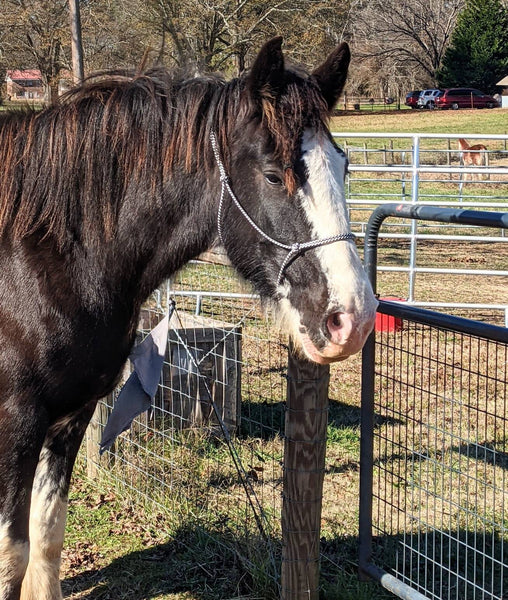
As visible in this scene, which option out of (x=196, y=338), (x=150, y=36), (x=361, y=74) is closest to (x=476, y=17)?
(x=361, y=74)

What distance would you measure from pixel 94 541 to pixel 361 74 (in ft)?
176

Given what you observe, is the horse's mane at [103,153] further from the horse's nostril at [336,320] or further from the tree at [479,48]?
the tree at [479,48]

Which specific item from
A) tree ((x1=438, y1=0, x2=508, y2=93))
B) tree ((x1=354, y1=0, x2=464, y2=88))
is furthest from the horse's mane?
tree ((x1=438, y1=0, x2=508, y2=93))

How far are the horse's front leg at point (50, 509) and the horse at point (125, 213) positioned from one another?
0.25 meters

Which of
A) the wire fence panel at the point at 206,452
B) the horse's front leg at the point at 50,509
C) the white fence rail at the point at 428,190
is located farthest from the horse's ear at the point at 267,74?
the white fence rail at the point at 428,190

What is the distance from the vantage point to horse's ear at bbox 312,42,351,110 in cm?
254

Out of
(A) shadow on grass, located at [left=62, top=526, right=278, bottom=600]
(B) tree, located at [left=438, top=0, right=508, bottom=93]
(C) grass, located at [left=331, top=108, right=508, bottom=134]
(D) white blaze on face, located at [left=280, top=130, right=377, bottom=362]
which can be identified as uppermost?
(B) tree, located at [left=438, top=0, right=508, bottom=93]

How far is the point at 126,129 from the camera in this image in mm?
2713

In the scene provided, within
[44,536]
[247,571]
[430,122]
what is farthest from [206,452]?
[430,122]

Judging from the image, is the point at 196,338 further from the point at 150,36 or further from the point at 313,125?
the point at 150,36

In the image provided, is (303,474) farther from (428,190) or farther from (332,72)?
(428,190)

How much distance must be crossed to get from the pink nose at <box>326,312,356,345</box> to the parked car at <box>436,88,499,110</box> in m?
50.7

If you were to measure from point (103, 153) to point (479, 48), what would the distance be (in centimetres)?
5697

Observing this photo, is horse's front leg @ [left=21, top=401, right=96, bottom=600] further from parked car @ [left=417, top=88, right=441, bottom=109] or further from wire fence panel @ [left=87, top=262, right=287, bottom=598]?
parked car @ [left=417, top=88, right=441, bottom=109]
